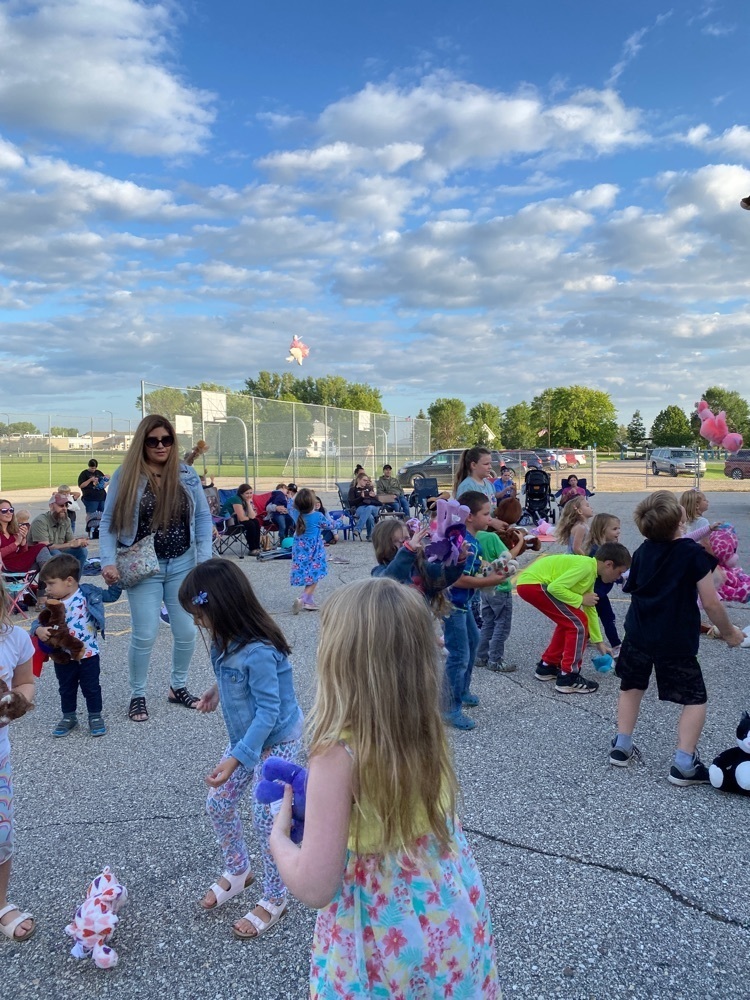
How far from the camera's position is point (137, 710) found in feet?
14.8

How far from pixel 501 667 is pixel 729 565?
2692mm

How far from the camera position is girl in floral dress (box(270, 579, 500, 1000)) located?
1.37 metres

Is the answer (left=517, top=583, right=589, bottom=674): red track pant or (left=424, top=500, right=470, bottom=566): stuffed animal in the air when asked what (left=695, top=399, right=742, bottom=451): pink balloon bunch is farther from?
(left=424, top=500, right=470, bottom=566): stuffed animal in the air

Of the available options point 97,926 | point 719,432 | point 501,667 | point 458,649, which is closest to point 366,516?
point 719,432

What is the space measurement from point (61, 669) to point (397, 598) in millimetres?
3557

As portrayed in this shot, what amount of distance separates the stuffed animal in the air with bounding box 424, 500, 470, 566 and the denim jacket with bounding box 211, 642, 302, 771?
1.16 m

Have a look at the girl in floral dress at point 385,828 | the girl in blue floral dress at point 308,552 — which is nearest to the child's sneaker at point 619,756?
the girl in floral dress at point 385,828

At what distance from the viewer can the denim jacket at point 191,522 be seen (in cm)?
423

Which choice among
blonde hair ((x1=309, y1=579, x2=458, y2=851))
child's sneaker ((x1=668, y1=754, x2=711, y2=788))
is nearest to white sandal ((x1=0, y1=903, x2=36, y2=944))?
blonde hair ((x1=309, y1=579, x2=458, y2=851))

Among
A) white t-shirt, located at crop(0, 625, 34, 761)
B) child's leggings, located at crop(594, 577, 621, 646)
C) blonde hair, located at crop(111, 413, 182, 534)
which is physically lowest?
child's leggings, located at crop(594, 577, 621, 646)

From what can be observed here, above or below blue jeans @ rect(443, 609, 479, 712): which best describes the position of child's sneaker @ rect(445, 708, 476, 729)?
below

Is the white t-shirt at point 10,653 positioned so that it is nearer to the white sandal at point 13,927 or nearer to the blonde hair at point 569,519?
the white sandal at point 13,927

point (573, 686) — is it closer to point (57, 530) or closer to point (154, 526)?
point (154, 526)

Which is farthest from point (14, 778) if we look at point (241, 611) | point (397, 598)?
point (397, 598)
